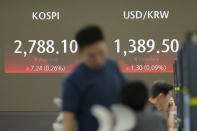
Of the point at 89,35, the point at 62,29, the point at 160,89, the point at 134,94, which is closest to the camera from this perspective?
the point at 134,94

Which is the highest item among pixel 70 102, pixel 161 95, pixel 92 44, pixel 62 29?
pixel 62 29

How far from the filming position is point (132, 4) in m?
9.38

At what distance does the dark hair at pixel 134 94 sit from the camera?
1685mm

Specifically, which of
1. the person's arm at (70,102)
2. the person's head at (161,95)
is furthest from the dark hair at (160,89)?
the person's arm at (70,102)

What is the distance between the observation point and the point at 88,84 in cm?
198

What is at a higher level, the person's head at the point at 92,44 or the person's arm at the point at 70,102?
the person's head at the point at 92,44

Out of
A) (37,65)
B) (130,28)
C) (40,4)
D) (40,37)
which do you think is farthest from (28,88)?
(130,28)

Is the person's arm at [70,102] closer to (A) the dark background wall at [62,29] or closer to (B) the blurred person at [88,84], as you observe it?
(B) the blurred person at [88,84]

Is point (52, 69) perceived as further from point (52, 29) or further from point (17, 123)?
point (17, 123)

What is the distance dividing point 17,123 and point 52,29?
2302 millimetres

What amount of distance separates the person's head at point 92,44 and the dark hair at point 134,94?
28 centimetres

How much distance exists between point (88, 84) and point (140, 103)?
351 millimetres

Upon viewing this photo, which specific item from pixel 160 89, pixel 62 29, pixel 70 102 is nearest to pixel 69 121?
pixel 70 102

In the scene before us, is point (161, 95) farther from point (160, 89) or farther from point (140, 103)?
point (140, 103)
